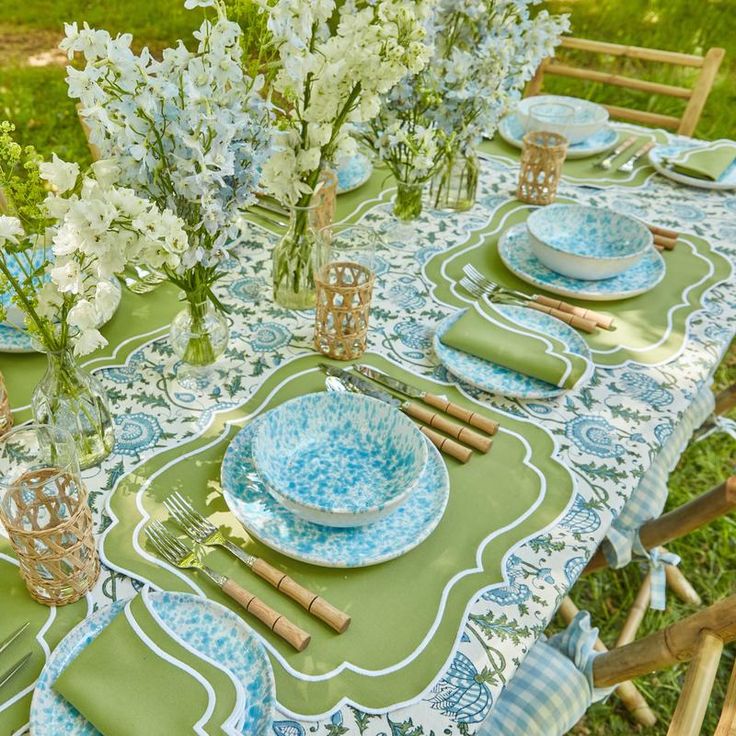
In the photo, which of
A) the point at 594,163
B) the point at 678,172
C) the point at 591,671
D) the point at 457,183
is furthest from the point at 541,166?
the point at 591,671

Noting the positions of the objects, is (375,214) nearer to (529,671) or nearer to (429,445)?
(429,445)

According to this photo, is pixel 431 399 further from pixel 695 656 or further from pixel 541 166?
pixel 541 166

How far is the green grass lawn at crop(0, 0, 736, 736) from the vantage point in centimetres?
182

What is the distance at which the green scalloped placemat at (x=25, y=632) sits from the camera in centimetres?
71

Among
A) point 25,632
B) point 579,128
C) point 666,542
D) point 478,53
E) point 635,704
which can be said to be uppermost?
point 478,53

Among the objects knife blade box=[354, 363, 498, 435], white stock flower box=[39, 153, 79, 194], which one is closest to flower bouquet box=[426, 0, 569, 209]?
knife blade box=[354, 363, 498, 435]

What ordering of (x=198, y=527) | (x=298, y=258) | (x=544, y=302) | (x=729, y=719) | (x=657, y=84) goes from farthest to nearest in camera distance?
(x=657, y=84)
(x=544, y=302)
(x=298, y=258)
(x=198, y=527)
(x=729, y=719)

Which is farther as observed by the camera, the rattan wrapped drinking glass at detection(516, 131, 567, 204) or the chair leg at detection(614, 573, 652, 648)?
the rattan wrapped drinking glass at detection(516, 131, 567, 204)

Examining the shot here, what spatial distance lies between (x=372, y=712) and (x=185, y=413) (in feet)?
1.83

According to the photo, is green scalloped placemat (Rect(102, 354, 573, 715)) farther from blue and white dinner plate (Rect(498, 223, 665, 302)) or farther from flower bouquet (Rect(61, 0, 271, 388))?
blue and white dinner plate (Rect(498, 223, 665, 302))

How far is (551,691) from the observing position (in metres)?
1.08

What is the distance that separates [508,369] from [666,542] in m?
0.55

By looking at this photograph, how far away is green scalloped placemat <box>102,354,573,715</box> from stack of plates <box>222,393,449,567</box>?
27 millimetres

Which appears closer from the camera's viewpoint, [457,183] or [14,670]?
[14,670]
